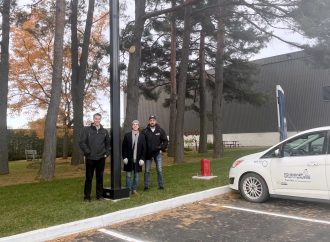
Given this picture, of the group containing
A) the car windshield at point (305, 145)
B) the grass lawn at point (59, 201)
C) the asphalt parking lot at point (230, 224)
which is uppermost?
the car windshield at point (305, 145)

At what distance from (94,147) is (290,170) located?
4.05 meters

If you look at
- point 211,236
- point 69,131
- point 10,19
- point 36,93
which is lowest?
point 211,236

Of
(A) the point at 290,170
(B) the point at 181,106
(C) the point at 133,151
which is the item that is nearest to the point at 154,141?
(C) the point at 133,151

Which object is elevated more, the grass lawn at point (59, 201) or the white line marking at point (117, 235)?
the grass lawn at point (59, 201)

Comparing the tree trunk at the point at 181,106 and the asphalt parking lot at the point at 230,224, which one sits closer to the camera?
the asphalt parking lot at the point at 230,224

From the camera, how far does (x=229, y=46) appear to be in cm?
2622

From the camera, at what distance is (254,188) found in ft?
29.5

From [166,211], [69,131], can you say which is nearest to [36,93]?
[69,131]

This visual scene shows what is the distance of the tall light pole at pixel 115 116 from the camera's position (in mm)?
8953

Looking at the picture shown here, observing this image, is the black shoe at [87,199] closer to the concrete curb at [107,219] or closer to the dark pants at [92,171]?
the dark pants at [92,171]

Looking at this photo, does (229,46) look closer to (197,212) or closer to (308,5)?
(308,5)

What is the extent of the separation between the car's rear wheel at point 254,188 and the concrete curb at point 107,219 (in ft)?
2.93

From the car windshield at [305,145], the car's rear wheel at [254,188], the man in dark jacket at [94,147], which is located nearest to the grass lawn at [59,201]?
the man in dark jacket at [94,147]

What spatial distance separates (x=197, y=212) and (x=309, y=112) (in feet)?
98.8
